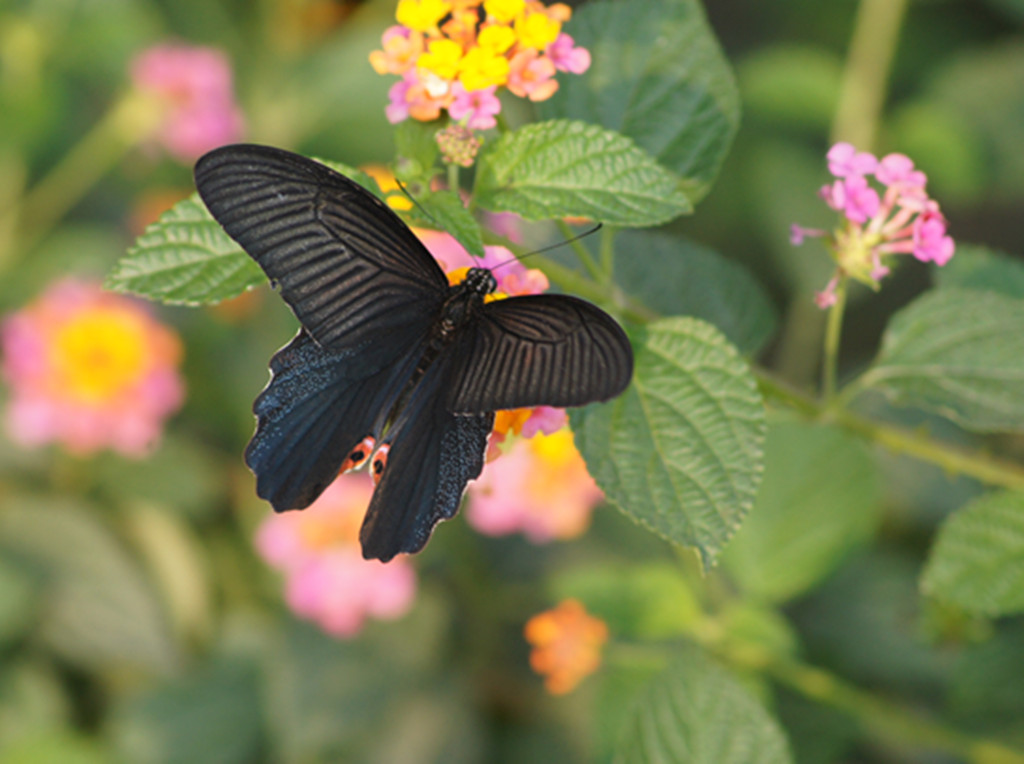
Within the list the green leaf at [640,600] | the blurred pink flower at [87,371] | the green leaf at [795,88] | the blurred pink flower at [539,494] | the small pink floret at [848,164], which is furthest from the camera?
the green leaf at [795,88]

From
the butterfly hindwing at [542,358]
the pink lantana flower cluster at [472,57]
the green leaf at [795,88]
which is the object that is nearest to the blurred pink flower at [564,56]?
the pink lantana flower cluster at [472,57]

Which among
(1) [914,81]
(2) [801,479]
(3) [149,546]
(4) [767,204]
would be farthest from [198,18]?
(2) [801,479]

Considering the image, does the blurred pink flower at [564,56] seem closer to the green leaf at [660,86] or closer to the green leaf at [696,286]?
the green leaf at [660,86]

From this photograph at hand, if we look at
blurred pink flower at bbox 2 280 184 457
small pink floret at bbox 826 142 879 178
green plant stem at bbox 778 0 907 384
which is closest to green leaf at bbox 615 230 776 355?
small pink floret at bbox 826 142 879 178

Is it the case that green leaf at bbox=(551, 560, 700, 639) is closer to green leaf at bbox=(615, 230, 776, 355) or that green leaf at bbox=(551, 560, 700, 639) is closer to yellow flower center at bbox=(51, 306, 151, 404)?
green leaf at bbox=(615, 230, 776, 355)

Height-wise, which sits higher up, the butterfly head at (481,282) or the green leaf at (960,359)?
the butterfly head at (481,282)

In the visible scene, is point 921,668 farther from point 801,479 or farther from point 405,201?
point 405,201
